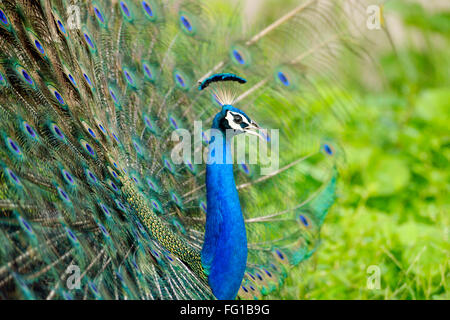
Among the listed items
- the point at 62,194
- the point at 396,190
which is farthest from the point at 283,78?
the point at 396,190

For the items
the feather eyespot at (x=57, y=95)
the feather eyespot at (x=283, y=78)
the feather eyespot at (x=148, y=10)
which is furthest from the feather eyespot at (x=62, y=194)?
the feather eyespot at (x=283, y=78)

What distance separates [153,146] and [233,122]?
0.49 meters

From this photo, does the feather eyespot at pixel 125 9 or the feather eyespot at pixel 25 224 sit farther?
the feather eyespot at pixel 125 9

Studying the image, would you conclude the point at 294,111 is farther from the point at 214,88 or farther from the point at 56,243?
the point at 56,243

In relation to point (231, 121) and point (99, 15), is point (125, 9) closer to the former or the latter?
point (99, 15)

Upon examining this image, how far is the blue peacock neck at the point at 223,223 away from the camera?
1787mm

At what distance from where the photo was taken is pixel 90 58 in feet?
6.29

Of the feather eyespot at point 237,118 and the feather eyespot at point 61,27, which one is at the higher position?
the feather eyespot at point 61,27

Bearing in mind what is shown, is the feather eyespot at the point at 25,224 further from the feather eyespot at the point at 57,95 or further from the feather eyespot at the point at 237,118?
the feather eyespot at the point at 237,118

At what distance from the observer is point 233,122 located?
1780mm

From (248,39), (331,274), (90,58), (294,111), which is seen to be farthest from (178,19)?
(331,274)

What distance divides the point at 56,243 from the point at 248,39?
104cm

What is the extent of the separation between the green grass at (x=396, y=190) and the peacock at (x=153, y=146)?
1.16 feet
